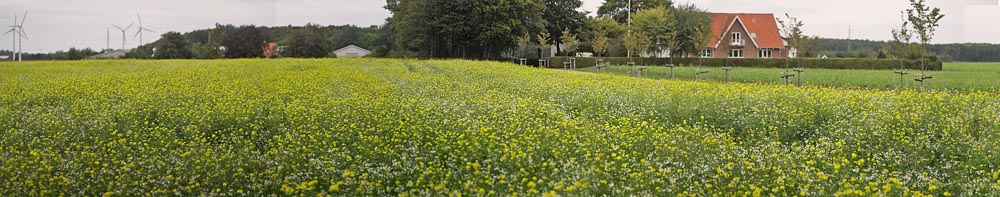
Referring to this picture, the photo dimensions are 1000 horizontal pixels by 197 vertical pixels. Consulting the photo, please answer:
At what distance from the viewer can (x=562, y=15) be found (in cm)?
7494

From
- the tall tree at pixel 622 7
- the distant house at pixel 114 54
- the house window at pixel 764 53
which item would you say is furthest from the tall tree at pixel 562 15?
the distant house at pixel 114 54

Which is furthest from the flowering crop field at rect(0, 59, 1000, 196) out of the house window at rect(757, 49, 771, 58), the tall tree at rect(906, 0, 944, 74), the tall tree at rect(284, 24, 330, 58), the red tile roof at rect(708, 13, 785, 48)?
the house window at rect(757, 49, 771, 58)

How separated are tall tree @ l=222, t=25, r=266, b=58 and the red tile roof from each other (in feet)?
156

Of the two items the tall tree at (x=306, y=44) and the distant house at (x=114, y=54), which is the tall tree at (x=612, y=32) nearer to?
the tall tree at (x=306, y=44)

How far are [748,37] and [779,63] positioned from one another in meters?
27.5

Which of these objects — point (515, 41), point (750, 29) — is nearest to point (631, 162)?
point (515, 41)

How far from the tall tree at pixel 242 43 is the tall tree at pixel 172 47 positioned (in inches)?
152

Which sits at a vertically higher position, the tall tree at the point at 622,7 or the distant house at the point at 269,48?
the tall tree at the point at 622,7

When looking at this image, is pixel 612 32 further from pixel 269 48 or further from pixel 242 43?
pixel 242 43

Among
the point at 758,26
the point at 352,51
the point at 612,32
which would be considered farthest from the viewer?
the point at 352,51

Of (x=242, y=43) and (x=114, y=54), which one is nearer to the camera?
(x=114, y=54)

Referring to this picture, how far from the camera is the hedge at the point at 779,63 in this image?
49812 mm

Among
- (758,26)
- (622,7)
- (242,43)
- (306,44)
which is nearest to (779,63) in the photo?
(622,7)

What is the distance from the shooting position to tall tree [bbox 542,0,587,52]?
74.6 metres
